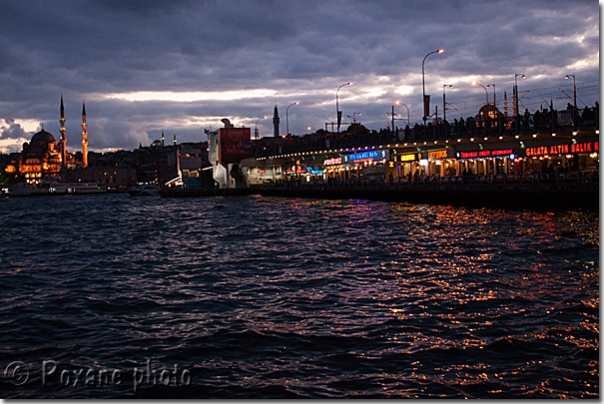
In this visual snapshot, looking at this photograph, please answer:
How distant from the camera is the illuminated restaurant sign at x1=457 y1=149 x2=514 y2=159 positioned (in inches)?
2041

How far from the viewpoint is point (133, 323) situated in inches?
445

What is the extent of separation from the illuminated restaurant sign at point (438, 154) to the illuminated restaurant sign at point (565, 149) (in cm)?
1030

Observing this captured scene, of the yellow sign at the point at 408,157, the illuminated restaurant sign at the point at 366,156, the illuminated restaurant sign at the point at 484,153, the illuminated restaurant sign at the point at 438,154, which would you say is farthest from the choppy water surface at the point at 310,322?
the illuminated restaurant sign at the point at 366,156

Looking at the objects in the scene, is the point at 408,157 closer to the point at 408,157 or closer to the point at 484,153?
the point at 408,157

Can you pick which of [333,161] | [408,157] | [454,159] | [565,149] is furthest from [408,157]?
[565,149]

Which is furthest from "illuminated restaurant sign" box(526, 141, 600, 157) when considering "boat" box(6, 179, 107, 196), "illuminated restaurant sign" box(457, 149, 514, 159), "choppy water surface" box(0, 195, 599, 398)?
"boat" box(6, 179, 107, 196)

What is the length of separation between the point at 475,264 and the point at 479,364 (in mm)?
8893

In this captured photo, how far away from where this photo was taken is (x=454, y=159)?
60562 mm

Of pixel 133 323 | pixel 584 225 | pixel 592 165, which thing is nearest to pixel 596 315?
pixel 133 323

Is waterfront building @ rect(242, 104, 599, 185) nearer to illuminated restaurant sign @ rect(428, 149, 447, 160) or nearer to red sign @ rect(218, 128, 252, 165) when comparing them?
illuminated restaurant sign @ rect(428, 149, 447, 160)

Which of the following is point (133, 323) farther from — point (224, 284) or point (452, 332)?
point (452, 332)

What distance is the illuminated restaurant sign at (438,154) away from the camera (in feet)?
195

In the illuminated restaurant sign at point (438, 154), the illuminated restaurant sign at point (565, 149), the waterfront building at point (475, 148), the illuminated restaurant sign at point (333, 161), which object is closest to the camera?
the illuminated restaurant sign at point (565, 149)

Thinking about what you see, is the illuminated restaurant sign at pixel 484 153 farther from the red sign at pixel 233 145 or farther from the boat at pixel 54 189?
the boat at pixel 54 189
